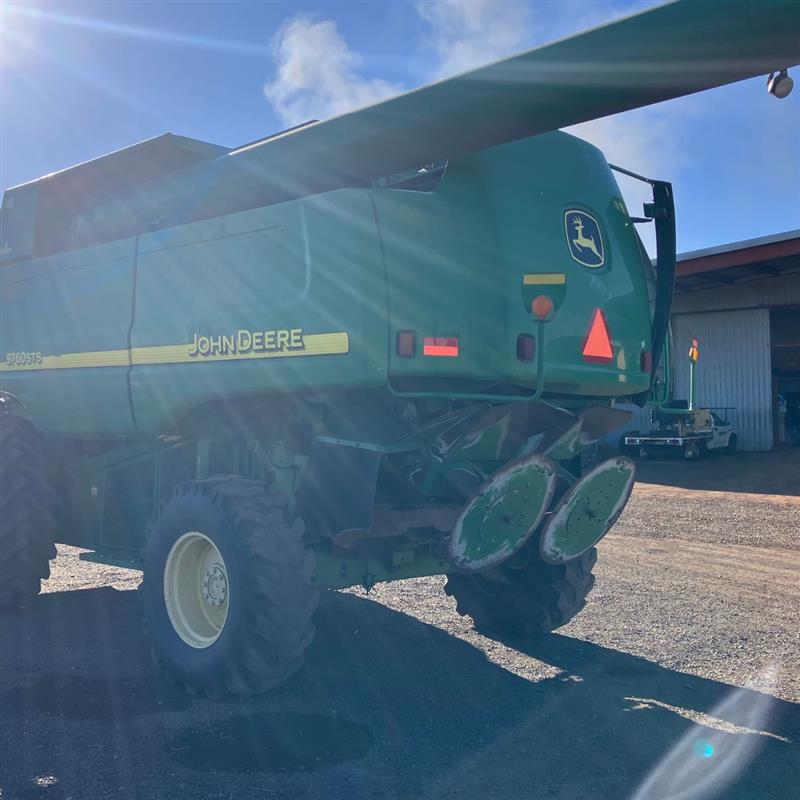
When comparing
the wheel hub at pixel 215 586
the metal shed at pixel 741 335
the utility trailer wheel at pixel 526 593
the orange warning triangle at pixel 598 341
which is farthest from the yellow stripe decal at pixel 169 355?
the metal shed at pixel 741 335

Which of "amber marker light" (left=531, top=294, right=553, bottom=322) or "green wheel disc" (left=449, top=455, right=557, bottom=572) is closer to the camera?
"amber marker light" (left=531, top=294, right=553, bottom=322)

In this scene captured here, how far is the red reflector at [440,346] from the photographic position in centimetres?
472

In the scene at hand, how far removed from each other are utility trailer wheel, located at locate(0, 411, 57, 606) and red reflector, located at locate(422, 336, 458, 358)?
3495mm

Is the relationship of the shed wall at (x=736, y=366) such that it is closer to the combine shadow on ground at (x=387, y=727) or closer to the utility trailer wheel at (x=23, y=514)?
the combine shadow on ground at (x=387, y=727)

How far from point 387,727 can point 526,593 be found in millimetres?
1993

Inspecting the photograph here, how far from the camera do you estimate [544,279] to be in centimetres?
492

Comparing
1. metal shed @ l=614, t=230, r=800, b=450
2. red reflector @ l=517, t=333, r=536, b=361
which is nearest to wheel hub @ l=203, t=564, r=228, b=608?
red reflector @ l=517, t=333, r=536, b=361

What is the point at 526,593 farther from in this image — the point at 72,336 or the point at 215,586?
the point at 72,336

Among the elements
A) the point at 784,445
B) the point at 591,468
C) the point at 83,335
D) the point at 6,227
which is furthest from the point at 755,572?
the point at 784,445

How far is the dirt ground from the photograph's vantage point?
3.94 m

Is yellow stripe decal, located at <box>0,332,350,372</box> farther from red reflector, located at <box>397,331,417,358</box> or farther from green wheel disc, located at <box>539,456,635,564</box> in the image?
green wheel disc, located at <box>539,456,635,564</box>

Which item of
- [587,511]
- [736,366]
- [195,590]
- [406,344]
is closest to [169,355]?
[195,590]

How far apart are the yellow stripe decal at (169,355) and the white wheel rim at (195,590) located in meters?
1.10

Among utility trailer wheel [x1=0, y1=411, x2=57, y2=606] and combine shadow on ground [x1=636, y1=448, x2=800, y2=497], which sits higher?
utility trailer wheel [x1=0, y1=411, x2=57, y2=606]
